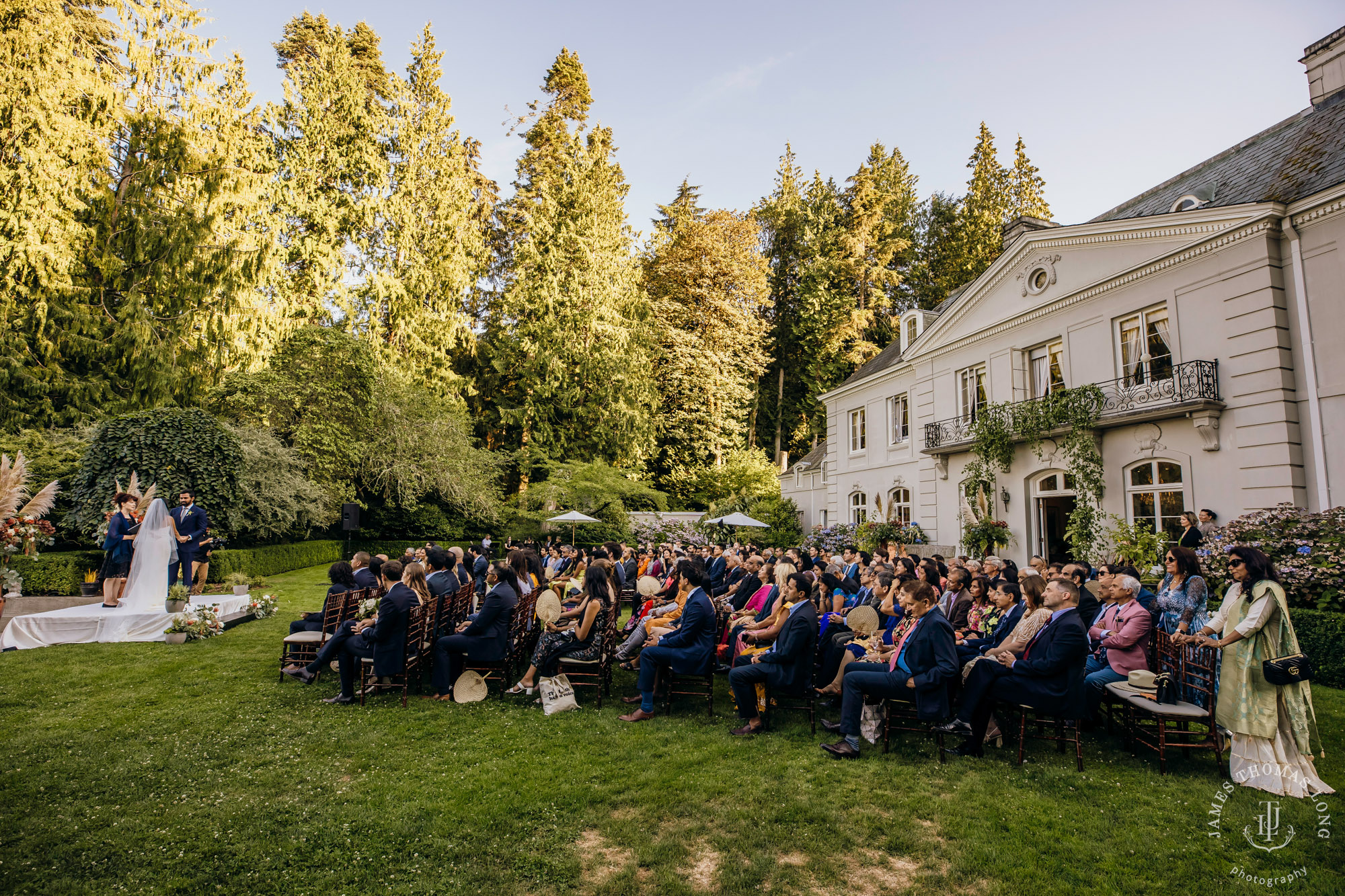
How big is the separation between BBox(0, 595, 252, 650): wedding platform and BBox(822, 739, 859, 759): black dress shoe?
9.57m

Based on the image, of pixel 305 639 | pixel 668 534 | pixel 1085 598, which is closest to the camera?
pixel 1085 598

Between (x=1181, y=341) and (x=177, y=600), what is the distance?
17495mm

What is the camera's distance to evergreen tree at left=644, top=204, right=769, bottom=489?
30.1m

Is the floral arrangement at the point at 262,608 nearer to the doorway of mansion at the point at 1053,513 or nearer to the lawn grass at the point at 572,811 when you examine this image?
the lawn grass at the point at 572,811

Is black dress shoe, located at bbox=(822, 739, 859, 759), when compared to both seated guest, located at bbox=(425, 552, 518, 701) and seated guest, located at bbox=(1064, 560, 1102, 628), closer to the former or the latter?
seated guest, located at bbox=(1064, 560, 1102, 628)

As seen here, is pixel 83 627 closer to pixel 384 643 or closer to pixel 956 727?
pixel 384 643

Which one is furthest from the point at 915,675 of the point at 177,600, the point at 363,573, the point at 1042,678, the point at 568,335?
the point at 568,335

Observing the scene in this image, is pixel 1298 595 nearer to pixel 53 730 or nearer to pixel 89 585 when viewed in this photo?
Result: pixel 53 730

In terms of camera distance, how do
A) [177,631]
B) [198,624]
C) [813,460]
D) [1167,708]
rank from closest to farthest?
[1167,708], [177,631], [198,624], [813,460]

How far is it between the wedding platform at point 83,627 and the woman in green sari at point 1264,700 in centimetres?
1226

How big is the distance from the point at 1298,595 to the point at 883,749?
6.51 meters

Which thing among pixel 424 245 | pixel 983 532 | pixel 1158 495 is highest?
pixel 424 245

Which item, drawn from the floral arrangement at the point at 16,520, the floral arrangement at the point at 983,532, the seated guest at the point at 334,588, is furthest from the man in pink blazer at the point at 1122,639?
the floral arrangement at the point at 16,520

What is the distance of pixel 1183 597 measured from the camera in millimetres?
5957
